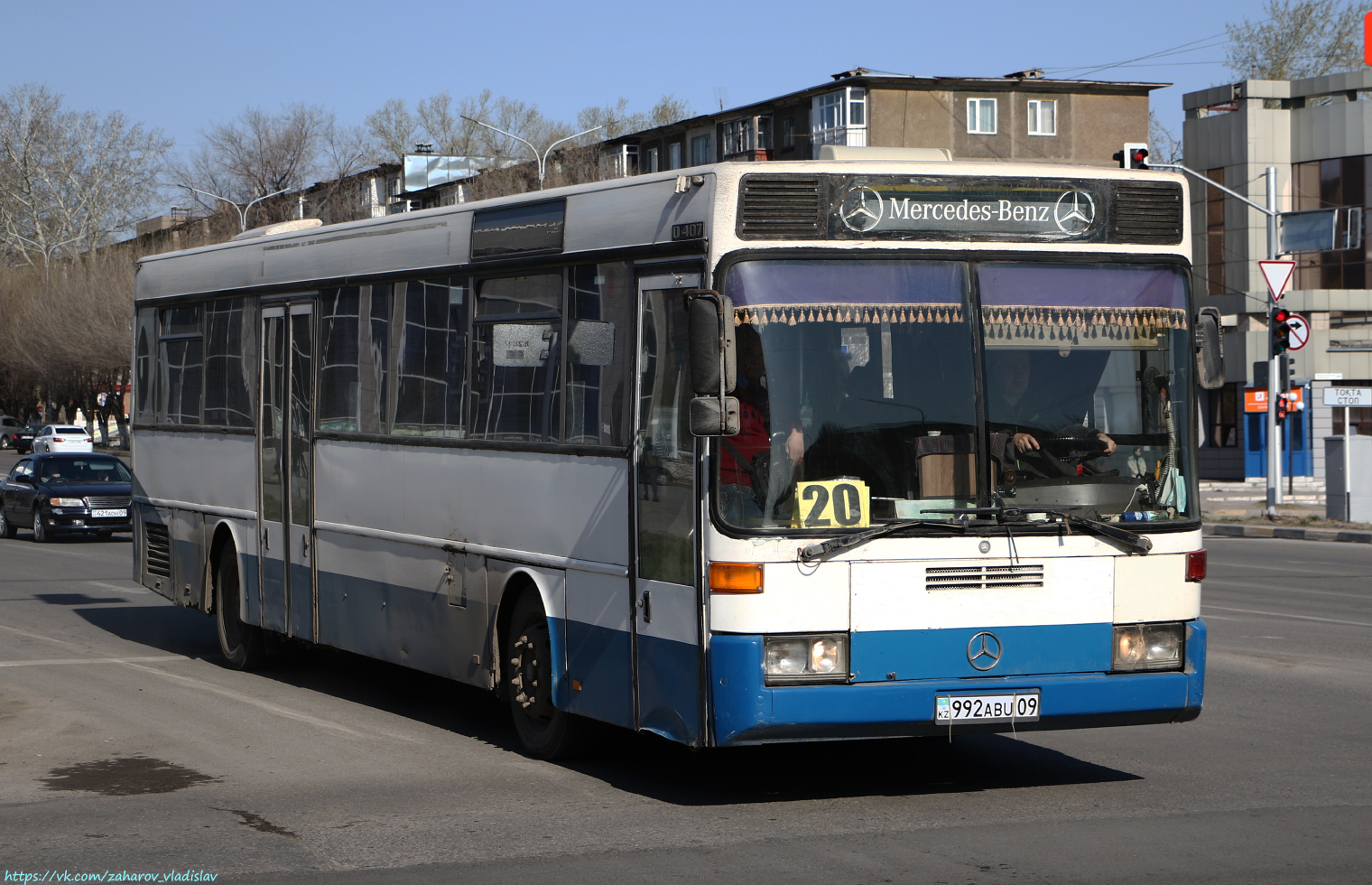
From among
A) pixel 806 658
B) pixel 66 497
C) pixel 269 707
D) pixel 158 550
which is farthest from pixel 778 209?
pixel 66 497

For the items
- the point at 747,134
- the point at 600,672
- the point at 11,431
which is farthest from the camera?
the point at 11,431

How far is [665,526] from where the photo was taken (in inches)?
299

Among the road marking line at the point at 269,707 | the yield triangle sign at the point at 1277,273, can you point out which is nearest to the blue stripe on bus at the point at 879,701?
the road marking line at the point at 269,707

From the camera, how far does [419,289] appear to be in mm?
10102

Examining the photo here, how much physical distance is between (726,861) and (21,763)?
14.3 ft

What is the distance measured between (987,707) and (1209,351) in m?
2.00

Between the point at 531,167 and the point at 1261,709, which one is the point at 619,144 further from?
the point at 1261,709

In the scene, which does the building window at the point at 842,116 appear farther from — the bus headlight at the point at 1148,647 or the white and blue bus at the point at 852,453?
the bus headlight at the point at 1148,647

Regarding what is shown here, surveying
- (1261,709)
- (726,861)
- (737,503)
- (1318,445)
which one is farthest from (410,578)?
(1318,445)

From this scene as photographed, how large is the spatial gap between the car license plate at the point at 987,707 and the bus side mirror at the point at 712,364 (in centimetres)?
155

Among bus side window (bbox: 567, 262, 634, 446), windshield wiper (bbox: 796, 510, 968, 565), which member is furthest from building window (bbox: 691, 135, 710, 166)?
windshield wiper (bbox: 796, 510, 968, 565)

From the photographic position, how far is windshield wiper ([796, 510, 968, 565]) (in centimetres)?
717

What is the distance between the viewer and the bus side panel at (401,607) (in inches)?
372

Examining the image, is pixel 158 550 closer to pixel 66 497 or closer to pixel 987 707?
pixel 987 707
